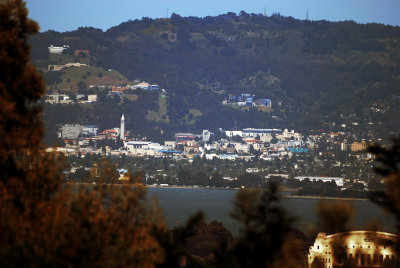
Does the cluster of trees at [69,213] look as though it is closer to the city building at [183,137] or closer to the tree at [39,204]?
the tree at [39,204]

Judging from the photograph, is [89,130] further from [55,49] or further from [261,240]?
[261,240]

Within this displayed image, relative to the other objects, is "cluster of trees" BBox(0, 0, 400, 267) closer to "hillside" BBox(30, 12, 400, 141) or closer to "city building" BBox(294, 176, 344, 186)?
"city building" BBox(294, 176, 344, 186)

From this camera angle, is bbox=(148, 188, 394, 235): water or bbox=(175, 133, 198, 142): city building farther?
bbox=(175, 133, 198, 142): city building

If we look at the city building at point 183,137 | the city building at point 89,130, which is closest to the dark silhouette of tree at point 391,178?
the city building at point 89,130

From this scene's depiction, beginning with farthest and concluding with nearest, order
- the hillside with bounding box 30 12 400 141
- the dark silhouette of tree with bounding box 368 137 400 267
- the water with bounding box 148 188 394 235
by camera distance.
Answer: the hillside with bounding box 30 12 400 141, the water with bounding box 148 188 394 235, the dark silhouette of tree with bounding box 368 137 400 267

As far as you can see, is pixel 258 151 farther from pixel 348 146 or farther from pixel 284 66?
pixel 284 66

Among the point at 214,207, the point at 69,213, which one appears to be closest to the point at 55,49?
the point at 214,207

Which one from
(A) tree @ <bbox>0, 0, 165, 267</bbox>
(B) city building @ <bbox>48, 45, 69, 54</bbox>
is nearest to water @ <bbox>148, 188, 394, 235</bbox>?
(A) tree @ <bbox>0, 0, 165, 267</bbox>
